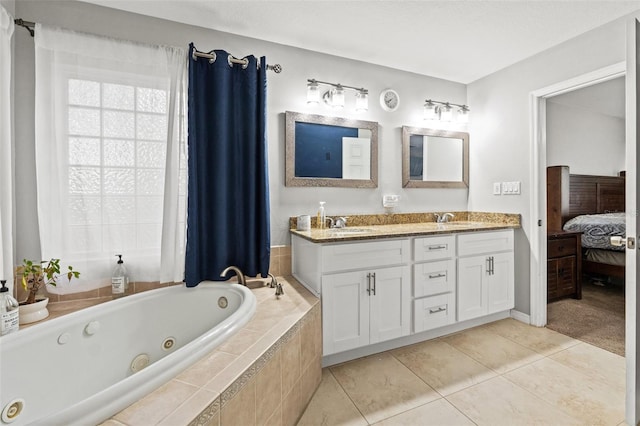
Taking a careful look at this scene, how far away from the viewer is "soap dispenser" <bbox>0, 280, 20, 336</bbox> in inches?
50.3

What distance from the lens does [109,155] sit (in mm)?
1765

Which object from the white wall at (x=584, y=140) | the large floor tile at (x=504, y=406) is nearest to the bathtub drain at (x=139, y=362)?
the large floor tile at (x=504, y=406)

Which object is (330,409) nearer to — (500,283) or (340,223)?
(340,223)

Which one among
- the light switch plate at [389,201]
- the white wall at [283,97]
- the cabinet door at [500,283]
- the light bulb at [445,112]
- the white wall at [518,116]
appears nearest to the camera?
the white wall at [283,97]

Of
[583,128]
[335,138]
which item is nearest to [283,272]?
[335,138]

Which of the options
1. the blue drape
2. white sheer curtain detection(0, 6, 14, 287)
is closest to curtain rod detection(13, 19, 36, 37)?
white sheer curtain detection(0, 6, 14, 287)

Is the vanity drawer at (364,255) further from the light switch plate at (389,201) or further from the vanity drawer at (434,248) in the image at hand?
the light switch plate at (389,201)

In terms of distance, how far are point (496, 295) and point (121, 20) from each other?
11.0ft

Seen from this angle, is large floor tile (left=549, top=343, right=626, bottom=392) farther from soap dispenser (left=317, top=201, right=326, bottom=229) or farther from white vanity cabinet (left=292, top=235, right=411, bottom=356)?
soap dispenser (left=317, top=201, right=326, bottom=229)

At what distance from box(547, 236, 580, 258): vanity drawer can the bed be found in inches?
8.0

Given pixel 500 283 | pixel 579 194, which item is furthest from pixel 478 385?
pixel 579 194

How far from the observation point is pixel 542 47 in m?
2.37

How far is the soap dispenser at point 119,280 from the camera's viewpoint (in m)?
1.77

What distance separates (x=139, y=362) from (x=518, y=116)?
3.28 m
